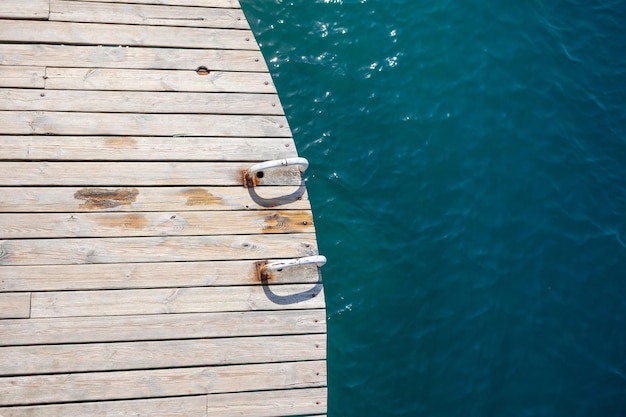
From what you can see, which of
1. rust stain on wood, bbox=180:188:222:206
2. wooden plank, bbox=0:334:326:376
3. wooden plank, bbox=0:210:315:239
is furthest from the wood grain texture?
wooden plank, bbox=0:334:326:376

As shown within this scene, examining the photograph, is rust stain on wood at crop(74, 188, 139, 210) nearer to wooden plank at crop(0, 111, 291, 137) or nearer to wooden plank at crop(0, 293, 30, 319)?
wooden plank at crop(0, 111, 291, 137)

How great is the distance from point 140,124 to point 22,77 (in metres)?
1.20

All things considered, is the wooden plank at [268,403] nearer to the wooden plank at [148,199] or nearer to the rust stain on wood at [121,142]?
the wooden plank at [148,199]

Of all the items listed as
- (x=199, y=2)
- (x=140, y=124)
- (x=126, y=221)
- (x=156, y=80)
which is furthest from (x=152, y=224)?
(x=199, y=2)

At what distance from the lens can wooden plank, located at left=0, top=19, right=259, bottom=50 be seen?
6.79m

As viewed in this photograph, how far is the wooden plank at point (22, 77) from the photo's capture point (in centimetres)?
656

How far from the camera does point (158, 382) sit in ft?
18.9

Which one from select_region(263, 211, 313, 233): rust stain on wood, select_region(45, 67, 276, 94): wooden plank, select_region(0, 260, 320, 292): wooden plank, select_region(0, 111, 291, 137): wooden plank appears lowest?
select_region(0, 260, 320, 292): wooden plank

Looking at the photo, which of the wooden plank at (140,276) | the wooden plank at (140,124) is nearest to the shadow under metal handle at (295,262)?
the wooden plank at (140,276)

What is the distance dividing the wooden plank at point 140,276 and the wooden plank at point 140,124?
1.31 meters

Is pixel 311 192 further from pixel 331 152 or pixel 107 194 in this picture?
pixel 107 194

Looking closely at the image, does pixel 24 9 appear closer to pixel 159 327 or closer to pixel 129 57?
pixel 129 57

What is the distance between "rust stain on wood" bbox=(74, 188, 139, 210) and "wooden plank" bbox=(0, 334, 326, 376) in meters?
1.26

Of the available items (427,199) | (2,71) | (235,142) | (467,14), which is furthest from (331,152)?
(2,71)
